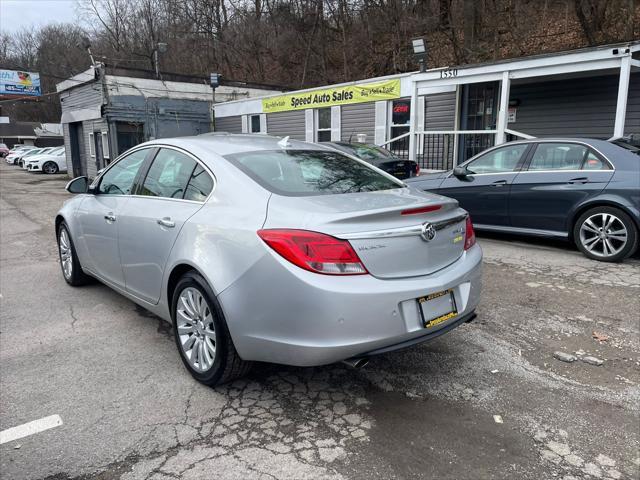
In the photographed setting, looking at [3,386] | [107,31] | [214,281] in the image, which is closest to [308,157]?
[214,281]

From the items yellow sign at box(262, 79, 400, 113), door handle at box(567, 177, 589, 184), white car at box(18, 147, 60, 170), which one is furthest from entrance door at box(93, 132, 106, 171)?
door handle at box(567, 177, 589, 184)

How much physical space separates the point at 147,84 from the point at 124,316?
17809 mm

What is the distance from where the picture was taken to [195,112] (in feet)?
70.1

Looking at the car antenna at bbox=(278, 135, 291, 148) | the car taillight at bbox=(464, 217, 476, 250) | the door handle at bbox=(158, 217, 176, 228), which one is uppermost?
the car antenna at bbox=(278, 135, 291, 148)

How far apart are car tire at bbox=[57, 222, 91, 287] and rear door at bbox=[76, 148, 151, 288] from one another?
14.5 inches

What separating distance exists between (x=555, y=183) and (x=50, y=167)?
30.0 meters

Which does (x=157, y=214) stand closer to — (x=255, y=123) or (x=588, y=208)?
(x=588, y=208)

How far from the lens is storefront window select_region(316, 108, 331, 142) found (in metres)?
15.7

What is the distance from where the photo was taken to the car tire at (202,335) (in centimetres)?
286

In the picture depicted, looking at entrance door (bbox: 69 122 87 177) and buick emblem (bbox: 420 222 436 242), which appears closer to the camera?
buick emblem (bbox: 420 222 436 242)

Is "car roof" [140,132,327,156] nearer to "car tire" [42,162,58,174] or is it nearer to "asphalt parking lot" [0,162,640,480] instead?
"asphalt parking lot" [0,162,640,480]

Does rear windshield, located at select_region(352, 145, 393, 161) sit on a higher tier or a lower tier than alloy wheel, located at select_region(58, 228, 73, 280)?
higher

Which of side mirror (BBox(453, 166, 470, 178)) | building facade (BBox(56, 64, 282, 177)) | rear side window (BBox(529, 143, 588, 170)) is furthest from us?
building facade (BBox(56, 64, 282, 177))

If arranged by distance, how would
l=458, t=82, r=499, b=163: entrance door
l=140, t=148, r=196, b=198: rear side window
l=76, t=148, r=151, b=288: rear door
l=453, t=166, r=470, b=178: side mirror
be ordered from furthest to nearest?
l=458, t=82, r=499, b=163: entrance door, l=453, t=166, r=470, b=178: side mirror, l=76, t=148, r=151, b=288: rear door, l=140, t=148, r=196, b=198: rear side window
